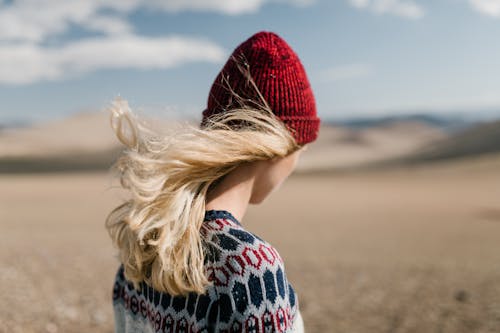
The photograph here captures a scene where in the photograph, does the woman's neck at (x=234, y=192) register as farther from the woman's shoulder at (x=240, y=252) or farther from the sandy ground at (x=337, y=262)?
the sandy ground at (x=337, y=262)

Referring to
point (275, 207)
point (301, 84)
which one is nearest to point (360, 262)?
point (301, 84)

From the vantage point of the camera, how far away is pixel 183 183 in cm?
167

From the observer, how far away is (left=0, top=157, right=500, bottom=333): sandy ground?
5406mm

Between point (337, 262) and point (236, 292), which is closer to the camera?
point (236, 292)

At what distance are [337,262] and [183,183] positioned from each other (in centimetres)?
751

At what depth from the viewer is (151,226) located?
1.61 meters

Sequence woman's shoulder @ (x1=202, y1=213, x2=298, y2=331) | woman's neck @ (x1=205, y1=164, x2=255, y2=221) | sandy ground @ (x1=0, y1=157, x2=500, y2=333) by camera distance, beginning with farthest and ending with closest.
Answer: sandy ground @ (x1=0, y1=157, x2=500, y2=333), woman's neck @ (x1=205, y1=164, x2=255, y2=221), woman's shoulder @ (x1=202, y1=213, x2=298, y2=331)

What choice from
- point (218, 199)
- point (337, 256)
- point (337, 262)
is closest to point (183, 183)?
point (218, 199)

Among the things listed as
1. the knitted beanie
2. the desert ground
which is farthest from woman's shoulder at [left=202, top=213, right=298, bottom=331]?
the desert ground

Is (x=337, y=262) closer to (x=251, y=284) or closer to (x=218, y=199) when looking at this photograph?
(x=218, y=199)

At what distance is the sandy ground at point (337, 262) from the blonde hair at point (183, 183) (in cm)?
51

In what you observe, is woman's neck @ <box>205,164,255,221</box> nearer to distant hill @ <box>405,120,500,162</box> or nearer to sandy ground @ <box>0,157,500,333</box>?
sandy ground @ <box>0,157,500,333</box>

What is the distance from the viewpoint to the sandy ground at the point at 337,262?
541 centimetres

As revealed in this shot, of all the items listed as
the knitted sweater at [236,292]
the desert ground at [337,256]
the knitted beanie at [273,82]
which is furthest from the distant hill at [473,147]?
the knitted sweater at [236,292]
